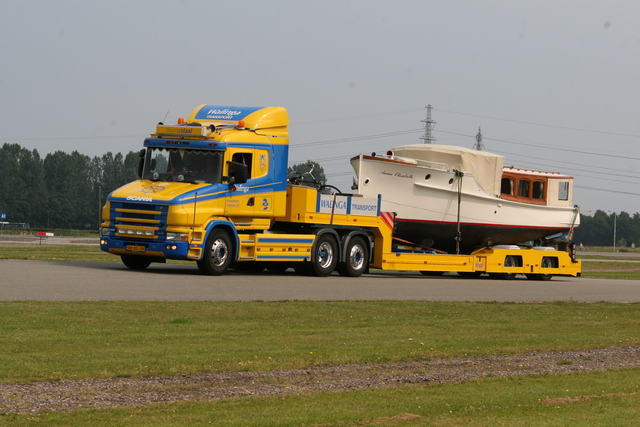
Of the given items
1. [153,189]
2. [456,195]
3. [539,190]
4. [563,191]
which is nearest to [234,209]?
[153,189]

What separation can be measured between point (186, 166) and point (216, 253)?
2385 mm

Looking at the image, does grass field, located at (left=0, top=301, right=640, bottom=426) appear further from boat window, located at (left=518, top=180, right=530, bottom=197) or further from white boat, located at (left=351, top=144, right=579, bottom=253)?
boat window, located at (left=518, top=180, right=530, bottom=197)

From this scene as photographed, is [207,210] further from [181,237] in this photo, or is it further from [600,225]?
[600,225]

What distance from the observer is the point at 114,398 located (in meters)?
8.23

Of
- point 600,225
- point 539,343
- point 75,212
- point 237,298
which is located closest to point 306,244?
point 237,298

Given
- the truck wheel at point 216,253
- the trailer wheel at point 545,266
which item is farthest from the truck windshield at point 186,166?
the trailer wheel at point 545,266

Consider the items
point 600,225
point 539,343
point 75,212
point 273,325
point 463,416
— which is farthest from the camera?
point 600,225

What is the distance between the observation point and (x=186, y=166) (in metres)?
23.7

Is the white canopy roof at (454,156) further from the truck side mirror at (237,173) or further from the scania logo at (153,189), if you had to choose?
the scania logo at (153,189)

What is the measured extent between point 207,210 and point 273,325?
31.8 ft

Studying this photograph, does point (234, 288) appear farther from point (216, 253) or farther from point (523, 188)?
point (523, 188)

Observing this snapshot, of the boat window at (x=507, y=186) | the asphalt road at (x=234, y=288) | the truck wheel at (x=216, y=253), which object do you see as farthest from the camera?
the boat window at (x=507, y=186)

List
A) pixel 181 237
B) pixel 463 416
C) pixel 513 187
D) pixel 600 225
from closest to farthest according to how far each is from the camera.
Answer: pixel 463 416 → pixel 181 237 → pixel 513 187 → pixel 600 225

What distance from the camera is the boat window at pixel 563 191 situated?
34188 mm
